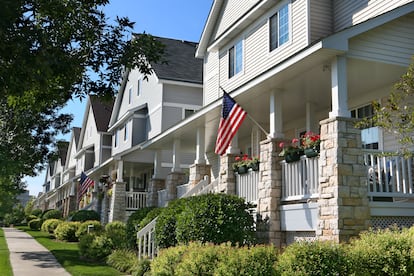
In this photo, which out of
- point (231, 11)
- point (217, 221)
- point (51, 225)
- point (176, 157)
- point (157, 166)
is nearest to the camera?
point (217, 221)

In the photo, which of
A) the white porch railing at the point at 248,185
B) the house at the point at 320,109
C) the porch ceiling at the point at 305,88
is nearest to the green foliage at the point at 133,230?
the house at the point at 320,109

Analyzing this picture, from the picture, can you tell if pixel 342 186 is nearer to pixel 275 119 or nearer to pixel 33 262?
pixel 275 119

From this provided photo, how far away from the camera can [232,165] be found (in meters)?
14.5

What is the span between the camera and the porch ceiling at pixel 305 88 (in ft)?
36.0

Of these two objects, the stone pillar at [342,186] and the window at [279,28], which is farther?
the window at [279,28]

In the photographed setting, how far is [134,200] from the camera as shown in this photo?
25.1m

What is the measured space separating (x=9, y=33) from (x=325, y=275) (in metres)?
5.66

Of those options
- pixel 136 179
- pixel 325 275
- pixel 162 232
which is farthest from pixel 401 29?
pixel 136 179

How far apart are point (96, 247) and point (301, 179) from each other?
8.00 metres

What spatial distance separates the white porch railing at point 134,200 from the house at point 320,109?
8087 millimetres

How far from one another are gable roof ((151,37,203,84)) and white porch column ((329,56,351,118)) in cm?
1600

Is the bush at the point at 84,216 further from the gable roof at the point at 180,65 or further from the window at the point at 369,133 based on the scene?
the window at the point at 369,133

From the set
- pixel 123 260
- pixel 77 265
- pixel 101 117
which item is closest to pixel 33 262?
pixel 77 265

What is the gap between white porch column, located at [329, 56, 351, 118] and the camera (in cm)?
982
